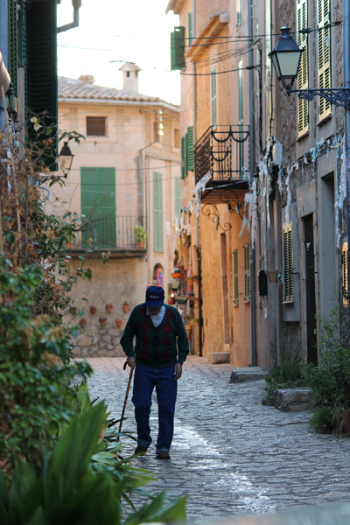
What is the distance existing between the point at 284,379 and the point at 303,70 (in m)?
4.82

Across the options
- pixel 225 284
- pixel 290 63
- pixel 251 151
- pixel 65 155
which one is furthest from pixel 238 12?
pixel 290 63

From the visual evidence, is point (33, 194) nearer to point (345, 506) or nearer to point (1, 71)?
point (1, 71)

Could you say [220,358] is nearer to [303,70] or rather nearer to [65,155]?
[65,155]

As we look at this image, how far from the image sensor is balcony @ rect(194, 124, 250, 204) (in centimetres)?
1927

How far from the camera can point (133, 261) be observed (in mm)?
35656

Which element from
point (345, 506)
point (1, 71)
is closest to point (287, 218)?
point (1, 71)

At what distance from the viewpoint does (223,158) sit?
19297mm

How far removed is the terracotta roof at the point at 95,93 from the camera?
35562 millimetres

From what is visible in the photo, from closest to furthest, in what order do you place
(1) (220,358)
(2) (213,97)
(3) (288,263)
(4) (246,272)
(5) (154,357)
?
1. (5) (154,357)
2. (3) (288,263)
3. (4) (246,272)
4. (1) (220,358)
5. (2) (213,97)

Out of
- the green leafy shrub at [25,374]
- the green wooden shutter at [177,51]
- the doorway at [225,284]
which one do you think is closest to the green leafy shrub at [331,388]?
the green leafy shrub at [25,374]

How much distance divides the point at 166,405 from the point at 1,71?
339 centimetres

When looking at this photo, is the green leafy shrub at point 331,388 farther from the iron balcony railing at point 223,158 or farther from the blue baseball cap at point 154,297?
the iron balcony railing at point 223,158

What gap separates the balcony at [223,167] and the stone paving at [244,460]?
7.01m

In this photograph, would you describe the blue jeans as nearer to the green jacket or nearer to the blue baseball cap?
the green jacket
